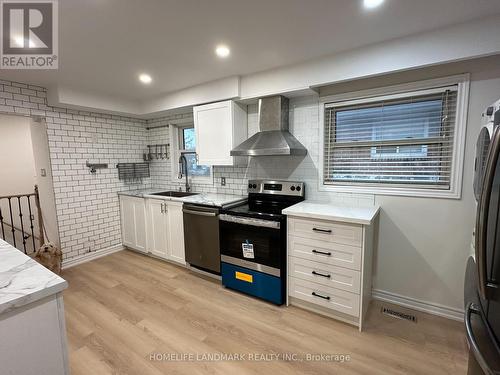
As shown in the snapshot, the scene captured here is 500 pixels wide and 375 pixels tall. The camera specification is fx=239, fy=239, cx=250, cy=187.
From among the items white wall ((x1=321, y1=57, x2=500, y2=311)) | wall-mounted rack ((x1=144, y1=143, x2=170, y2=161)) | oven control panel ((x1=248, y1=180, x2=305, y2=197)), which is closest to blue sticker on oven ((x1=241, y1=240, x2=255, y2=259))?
oven control panel ((x1=248, y1=180, x2=305, y2=197))

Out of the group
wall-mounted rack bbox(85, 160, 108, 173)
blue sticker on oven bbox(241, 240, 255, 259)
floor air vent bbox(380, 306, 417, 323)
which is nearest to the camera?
floor air vent bbox(380, 306, 417, 323)

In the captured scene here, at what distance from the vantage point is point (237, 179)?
3328 mm

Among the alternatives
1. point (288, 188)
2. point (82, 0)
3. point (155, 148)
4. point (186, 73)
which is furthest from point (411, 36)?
point (155, 148)

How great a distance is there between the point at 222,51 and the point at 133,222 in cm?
281

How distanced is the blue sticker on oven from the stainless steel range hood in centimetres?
94

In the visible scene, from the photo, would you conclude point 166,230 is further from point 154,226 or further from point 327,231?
point 327,231

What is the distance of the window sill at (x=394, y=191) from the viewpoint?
2086 millimetres

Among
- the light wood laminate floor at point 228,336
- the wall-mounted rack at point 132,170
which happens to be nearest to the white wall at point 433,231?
the light wood laminate floor at point 228,336

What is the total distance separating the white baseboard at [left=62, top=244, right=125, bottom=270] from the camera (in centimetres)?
333

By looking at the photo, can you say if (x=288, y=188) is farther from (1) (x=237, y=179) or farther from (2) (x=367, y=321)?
(2) (x=367, y=321)

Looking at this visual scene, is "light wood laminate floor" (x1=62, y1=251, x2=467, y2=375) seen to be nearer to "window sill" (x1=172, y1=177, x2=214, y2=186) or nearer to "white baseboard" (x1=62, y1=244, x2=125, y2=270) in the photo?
"white baseboard" (x1=62, y1=244, x2=125, y2=270)

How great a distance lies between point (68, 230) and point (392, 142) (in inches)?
164

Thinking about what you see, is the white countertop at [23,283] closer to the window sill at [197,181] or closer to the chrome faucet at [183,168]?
the window sill at [197,181]

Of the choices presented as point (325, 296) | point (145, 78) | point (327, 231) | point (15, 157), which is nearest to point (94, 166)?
point (145, 78)
